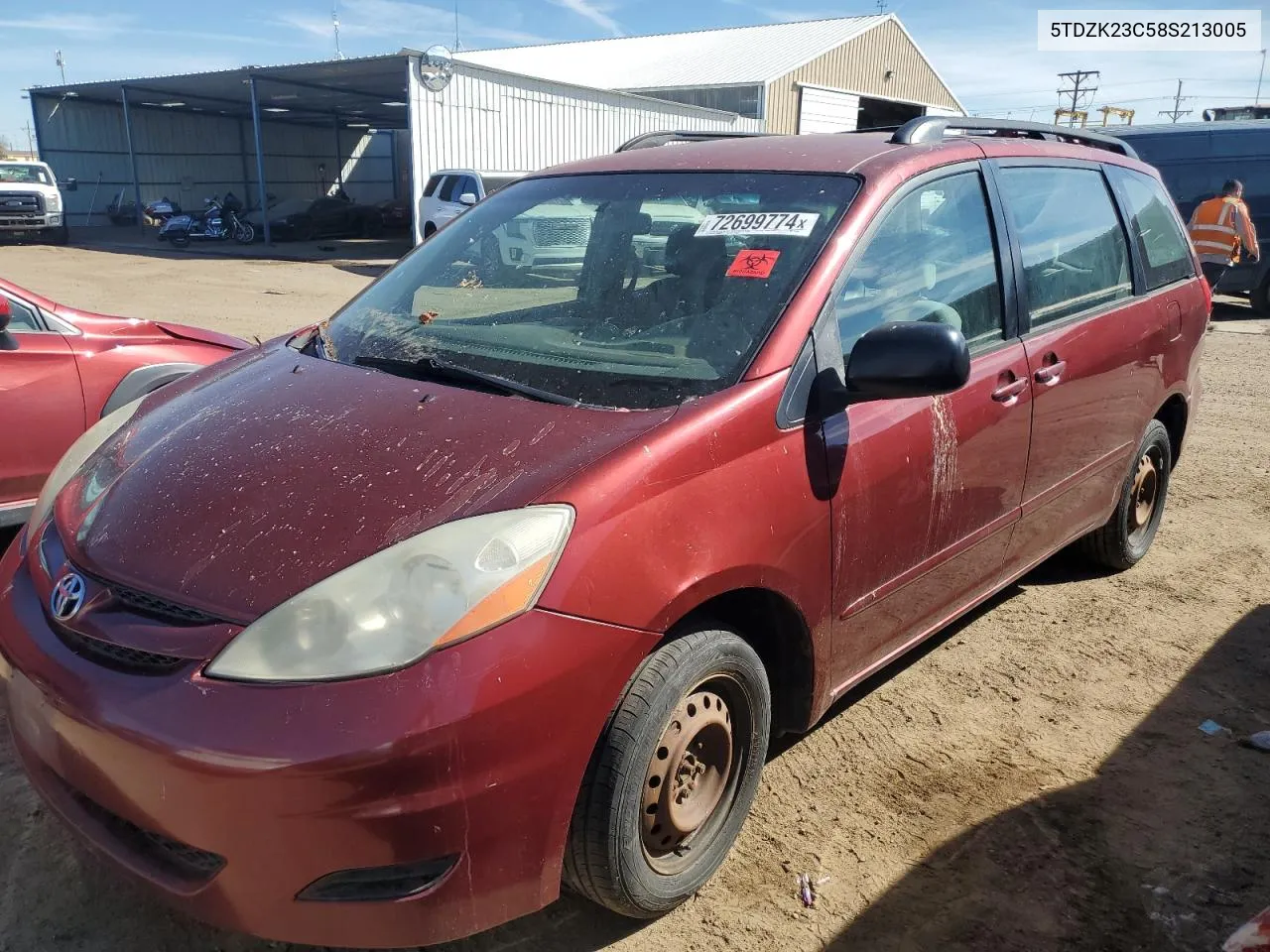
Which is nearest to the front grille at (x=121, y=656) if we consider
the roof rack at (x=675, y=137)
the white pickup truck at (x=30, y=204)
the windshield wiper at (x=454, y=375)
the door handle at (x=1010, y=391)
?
the windshield wiper at (x=454, y=375)

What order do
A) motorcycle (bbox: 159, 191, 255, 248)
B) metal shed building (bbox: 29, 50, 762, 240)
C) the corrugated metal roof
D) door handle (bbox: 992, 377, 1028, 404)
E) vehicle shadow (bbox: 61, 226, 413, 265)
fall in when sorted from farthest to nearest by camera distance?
the corrugated metal roof < motorcycle (bbox: 159, 191, 255, 248) < vehicle shadow (bbox: 61, 226, 413, 265) < metal shed building (bbox: 29, 50, 762, 240) < door handle (bbox: 992, 377, 1028, 404)

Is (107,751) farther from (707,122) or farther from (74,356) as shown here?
(707,122)

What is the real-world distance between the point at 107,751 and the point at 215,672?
28 centimetres

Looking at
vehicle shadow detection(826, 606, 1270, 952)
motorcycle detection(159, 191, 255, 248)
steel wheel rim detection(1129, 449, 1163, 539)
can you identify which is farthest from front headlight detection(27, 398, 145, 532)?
motorcycle detection(159, 191, 255, 248)

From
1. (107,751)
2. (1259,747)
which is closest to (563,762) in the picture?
(107,751)

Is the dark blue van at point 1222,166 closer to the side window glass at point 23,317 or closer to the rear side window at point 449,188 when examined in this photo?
the rear side window at point 449,188

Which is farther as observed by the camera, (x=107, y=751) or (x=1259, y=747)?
(x=1259, y=747)

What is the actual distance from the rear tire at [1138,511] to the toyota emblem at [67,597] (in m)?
3.91

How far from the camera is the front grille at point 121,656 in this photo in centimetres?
184

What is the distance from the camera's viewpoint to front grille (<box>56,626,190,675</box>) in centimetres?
184

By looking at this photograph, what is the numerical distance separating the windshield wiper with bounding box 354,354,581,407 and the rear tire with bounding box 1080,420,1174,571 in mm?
2957

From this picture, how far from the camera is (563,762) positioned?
1.93 m

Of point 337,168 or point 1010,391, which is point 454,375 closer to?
point 1010,391

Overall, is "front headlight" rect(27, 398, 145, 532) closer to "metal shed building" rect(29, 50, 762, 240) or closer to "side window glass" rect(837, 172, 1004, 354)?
"side window glass" rect(837, 172, 1004, 354)
